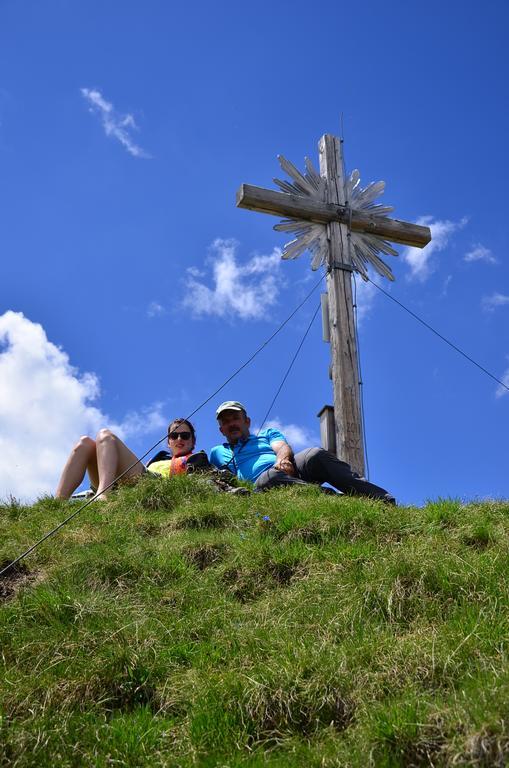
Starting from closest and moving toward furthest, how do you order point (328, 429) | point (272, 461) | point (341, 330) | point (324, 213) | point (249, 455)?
point (272, 461) → point (249, 455) → point (328, 429) → point (341, 330) → point (324, 213)

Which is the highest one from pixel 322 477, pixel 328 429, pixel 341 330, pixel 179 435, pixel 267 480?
pixel 341 330

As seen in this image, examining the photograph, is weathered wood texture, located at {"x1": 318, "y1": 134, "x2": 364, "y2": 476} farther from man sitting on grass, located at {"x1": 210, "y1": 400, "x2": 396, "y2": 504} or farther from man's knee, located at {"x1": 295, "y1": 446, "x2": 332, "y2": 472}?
man's knee, located at {"x1": 295, "y1": 446, "x2": 332, "y2": 472}

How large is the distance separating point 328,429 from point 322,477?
1.59 metres

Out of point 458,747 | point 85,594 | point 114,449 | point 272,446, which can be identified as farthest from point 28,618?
point 272,446

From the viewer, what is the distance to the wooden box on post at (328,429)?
32.3 feet

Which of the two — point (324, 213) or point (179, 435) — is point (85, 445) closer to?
point (179, 435)

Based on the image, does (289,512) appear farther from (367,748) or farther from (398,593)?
(367,748)

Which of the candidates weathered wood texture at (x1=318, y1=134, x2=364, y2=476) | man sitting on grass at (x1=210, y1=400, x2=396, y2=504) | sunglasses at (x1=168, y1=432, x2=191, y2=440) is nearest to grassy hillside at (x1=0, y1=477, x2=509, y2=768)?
man sitting on grass at (x1=210, y1=400, x2=396, y2=504)

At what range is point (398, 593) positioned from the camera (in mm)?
4828

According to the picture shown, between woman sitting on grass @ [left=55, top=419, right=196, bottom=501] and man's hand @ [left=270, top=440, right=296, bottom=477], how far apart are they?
950 mm

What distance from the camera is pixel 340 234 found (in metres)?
10.8

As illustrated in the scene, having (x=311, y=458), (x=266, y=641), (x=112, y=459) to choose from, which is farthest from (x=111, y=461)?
(x=266, y=641)

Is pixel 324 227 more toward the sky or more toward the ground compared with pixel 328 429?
more toward the sky

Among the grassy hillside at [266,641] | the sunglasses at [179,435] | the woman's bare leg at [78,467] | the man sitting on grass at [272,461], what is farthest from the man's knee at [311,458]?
the woman's bare leg at [78,467]
